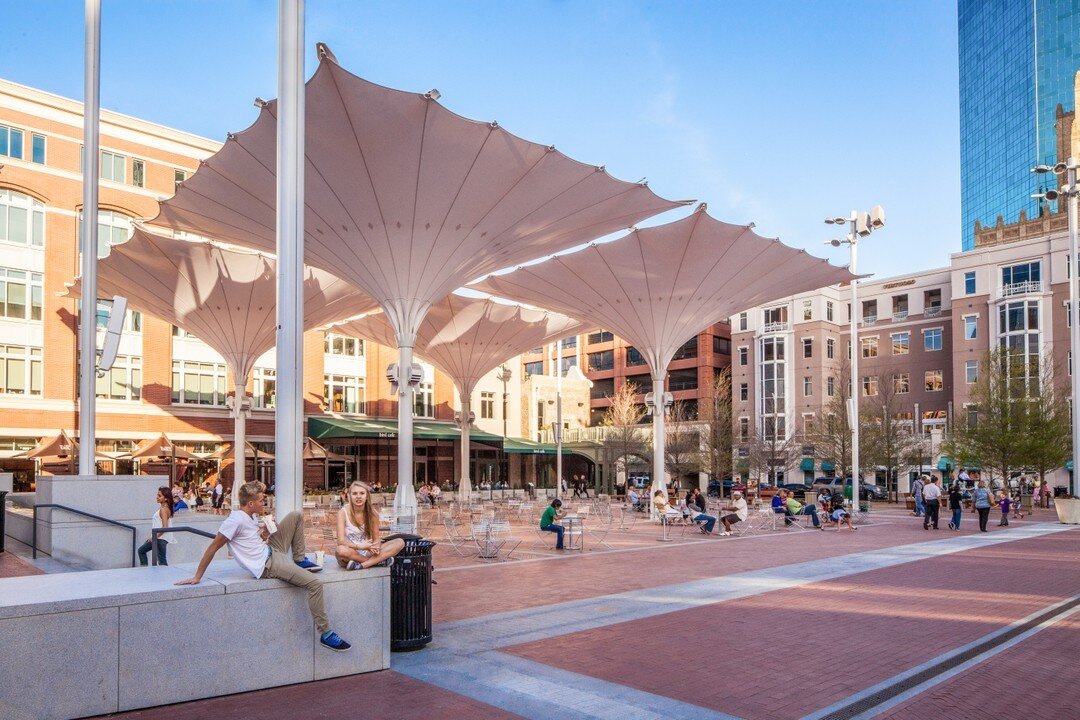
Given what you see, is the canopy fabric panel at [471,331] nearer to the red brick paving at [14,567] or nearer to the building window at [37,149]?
the building window at [37,149]

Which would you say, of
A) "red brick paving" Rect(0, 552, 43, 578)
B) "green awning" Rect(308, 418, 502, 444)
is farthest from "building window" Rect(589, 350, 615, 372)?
"red brick paving" Rect(0, 552, 43, 578)

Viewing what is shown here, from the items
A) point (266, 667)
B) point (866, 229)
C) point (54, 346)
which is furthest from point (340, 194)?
point (54, 346)

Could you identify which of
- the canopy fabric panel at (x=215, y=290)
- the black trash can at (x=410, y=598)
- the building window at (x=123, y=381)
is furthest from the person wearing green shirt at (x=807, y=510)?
the building window at (x=123, y=381)

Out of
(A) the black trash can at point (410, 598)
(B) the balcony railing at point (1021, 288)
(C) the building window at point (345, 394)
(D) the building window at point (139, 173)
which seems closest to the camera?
(A) the black trash can at point (410, 598)

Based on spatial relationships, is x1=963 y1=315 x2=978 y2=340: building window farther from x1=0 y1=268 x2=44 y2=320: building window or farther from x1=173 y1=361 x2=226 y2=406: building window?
x1=0 y1=268 x2=44 y2=320: building window

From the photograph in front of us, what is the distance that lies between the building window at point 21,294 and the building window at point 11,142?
5278 millimetres

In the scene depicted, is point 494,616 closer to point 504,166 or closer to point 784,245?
A: point 504,166

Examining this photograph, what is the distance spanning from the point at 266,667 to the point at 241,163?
15772 millimetres

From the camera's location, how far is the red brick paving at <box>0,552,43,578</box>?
11.1 m

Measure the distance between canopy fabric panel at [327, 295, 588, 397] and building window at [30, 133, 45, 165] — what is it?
15.5 meters

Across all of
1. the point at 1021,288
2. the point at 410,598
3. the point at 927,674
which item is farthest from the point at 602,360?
the point at 927,674

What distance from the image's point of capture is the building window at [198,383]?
4438cm

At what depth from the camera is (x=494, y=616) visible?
1063 centimetres

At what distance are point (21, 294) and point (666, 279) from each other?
3009cm
